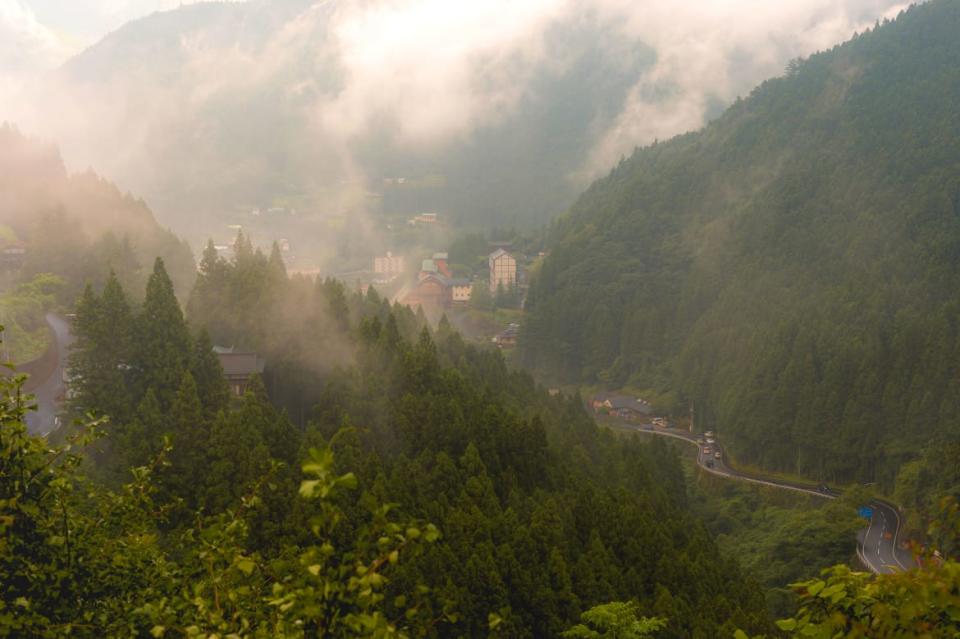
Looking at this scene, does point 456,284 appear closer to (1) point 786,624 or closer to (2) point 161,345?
(2) point 161,345

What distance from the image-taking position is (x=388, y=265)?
5256 inches

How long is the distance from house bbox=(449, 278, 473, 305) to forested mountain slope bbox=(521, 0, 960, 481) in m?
10.4

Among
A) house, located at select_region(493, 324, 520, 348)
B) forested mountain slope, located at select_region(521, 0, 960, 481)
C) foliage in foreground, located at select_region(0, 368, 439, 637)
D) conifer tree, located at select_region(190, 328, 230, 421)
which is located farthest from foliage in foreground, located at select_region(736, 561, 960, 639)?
house, located at select_region(493, 324, 520, 348)

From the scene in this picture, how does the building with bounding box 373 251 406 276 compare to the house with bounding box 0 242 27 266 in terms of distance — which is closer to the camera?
the house with bounding box 0 242 27 266

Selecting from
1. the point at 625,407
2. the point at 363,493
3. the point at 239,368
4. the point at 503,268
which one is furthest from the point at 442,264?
the point at 363,493

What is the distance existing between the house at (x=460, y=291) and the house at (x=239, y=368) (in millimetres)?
79324

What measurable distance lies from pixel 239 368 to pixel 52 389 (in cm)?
739

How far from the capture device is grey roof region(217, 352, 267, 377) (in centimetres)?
3341

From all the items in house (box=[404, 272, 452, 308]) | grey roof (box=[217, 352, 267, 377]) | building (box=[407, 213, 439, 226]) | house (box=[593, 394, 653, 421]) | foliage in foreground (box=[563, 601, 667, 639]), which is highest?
building (box=[407, 213, 439, 226])

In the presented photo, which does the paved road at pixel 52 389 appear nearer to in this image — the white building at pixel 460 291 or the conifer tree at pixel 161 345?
the conifer tree at pixel 161 345

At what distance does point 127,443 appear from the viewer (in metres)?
24.8

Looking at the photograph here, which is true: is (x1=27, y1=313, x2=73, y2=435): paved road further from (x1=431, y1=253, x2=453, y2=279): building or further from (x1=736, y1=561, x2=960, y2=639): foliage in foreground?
(x1=431, y1=253, x2=453, y2=279): building

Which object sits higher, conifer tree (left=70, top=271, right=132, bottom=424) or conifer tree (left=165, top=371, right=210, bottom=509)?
conifer tree (left=70, top=271, right=132, bottom=424)

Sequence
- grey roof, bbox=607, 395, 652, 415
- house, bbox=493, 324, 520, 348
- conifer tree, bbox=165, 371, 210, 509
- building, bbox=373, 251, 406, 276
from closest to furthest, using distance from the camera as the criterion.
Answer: conifer tree, bbox=165, 371, 210, 509
grey roof, bbox=607, 395, 652, 415
house, bbox=493, 324, 520, 348
building, bbox=373, 251, 406, 276
